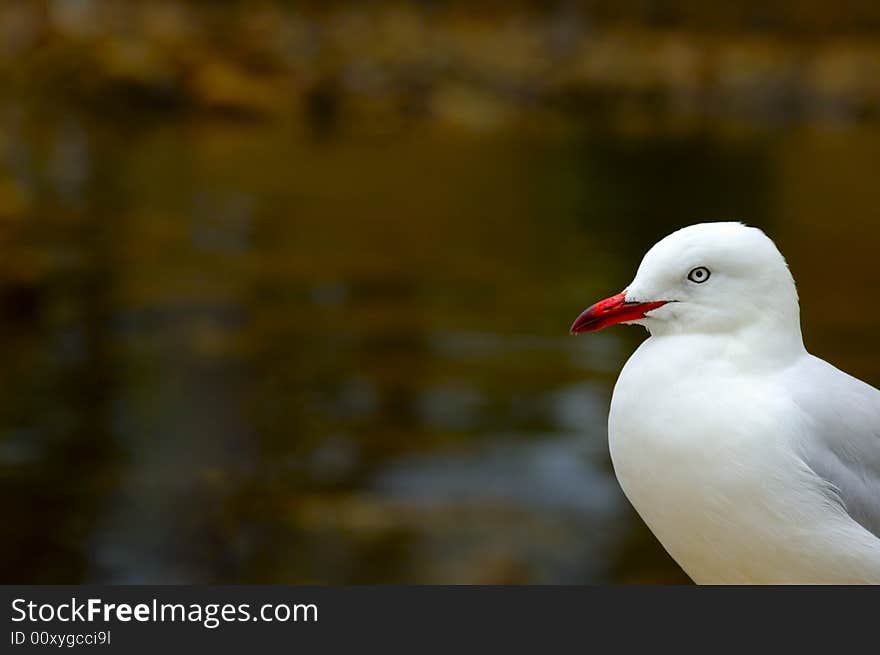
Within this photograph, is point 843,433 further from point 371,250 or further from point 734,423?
point 371,250

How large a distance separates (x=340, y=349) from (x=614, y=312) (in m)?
11.9

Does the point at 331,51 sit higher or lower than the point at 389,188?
higher

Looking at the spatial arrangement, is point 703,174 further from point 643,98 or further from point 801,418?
point 801,418

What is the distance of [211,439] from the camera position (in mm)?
10984

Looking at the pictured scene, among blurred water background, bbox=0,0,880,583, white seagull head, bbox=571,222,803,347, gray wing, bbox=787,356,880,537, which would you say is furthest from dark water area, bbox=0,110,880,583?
white seagull head, bbox=571,222,803,347

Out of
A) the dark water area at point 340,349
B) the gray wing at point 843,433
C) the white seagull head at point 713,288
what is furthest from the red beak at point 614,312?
the dark water area at point 340,349

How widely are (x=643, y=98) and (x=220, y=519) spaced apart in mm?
30956

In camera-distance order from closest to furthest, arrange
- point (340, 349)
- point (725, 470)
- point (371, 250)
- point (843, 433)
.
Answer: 1. point (725, 470)
2. point (843, 433)
3. point (340, 349)
4. point (371, 250)

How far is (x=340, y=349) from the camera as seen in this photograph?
45.5 ft

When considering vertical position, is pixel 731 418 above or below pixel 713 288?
below

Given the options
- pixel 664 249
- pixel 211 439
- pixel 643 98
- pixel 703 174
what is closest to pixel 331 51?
pixel 643 98

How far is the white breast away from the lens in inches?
78.7

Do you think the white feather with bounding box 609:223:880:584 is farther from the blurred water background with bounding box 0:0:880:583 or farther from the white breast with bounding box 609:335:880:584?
the blurred water background with bounding box 0:0:880:583

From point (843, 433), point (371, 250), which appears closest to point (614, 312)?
point (843, 433)
